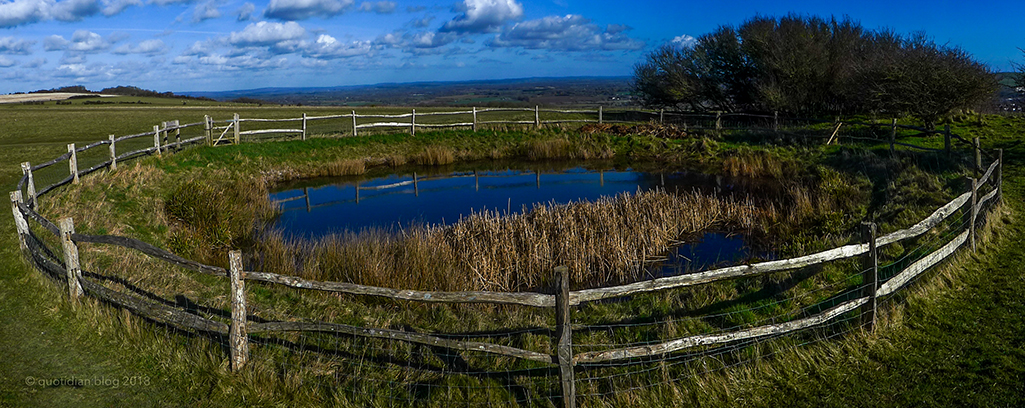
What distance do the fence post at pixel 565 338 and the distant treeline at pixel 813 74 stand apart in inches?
928

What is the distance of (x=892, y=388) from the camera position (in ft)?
18.9

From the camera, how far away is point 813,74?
29812 mm

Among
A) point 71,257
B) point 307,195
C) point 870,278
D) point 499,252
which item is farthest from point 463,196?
point 870,278

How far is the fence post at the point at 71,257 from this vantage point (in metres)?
7.61

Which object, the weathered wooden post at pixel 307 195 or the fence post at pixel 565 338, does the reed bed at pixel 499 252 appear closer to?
the fence post at pixel 565 338

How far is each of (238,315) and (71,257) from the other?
3211mm

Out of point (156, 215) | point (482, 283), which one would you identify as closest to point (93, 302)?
point (482, 283)

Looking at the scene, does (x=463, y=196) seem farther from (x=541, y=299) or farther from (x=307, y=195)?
(x=541, y=299)

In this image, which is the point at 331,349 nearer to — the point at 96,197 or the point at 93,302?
the point at 93,302

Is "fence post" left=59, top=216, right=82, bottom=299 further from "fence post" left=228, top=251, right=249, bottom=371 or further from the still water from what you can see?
the still water

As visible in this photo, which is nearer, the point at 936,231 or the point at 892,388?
the point at 892,388

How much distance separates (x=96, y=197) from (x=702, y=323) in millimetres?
12943

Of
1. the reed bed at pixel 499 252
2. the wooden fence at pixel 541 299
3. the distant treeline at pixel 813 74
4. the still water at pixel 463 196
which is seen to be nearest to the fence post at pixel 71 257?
the wooden fence at pixel 541 299

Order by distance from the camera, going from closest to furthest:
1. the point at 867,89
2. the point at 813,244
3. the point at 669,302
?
the point at 669,302
the point at 813,244
the point at 867,89
